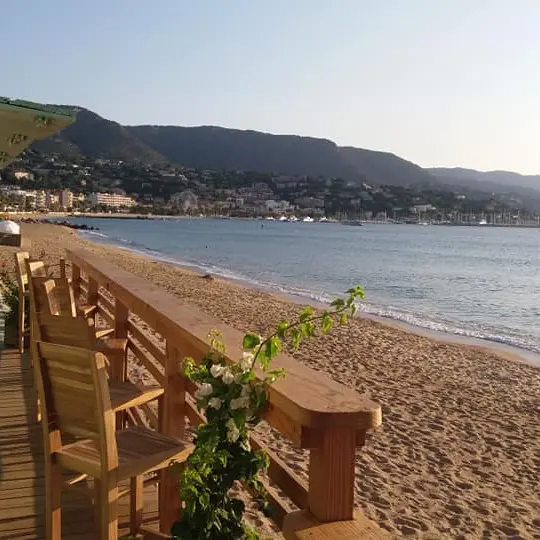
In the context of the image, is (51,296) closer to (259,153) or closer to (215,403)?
(215,403)

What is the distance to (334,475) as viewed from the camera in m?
1.46

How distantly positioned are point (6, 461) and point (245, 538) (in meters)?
2.06

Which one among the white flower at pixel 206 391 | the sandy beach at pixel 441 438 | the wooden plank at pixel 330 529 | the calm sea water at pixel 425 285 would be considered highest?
the white flower at pixel 206 391

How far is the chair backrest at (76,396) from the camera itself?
184cm

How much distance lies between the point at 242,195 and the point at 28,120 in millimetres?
162307

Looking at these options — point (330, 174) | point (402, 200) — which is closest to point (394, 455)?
point (402, 200)

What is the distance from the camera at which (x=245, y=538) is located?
1.68 metres

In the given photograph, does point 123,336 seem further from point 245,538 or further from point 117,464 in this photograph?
point 245,538

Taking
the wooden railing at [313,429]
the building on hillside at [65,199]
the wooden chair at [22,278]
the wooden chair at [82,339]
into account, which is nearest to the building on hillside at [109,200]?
the building on hillside at [65,199]

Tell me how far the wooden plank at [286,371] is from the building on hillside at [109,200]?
149m

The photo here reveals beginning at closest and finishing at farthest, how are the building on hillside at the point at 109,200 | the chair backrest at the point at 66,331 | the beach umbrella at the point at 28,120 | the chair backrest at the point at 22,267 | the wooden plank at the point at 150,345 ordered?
the chair backrest at the point at 66,331
the wooden plank at the point at 150,345
the beach umbrella at the point at 28,120
the chair backrest at the point at 22,267
the building on hillside at the point at 109,200

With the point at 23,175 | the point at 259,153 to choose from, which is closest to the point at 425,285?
the point at 23,175

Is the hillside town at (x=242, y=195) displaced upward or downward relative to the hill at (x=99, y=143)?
downward

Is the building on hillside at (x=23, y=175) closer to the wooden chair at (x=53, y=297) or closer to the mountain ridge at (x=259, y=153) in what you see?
the mountain ridge at (x=259, y=153)
